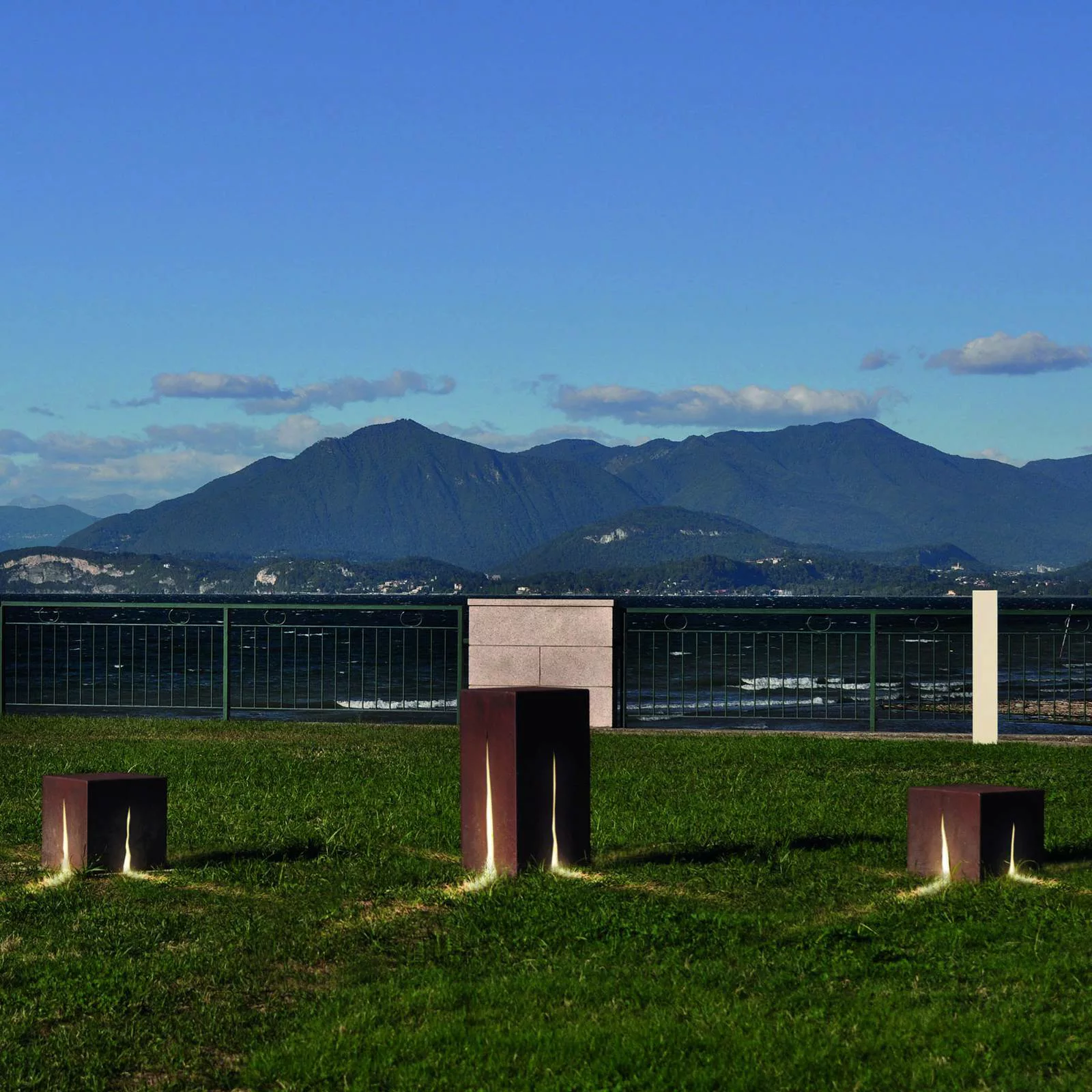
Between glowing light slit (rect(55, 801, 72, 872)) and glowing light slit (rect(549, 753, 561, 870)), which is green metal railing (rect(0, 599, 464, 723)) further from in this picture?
glowing light slit (rect(549, 753, 561, 870))

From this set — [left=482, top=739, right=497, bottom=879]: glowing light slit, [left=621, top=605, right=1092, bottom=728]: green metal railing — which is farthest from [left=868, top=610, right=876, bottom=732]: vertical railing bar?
[left=482, top=739, right=497, bottom=879]: glowing light slit

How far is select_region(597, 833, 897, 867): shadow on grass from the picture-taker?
9.18m

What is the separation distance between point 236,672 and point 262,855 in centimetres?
4707

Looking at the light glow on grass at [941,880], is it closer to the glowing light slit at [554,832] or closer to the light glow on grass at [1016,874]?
the light glow on grass at [1016,874]

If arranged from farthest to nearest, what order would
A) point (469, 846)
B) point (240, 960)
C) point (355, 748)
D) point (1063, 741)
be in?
point (1063, 741) → point (355, 748) → point (469, 846) → point (240, 960)

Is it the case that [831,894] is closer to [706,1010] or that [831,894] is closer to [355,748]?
[706,1010]

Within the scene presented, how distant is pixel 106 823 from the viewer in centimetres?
896

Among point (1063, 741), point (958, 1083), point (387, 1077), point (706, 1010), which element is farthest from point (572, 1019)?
point (1063, 741)

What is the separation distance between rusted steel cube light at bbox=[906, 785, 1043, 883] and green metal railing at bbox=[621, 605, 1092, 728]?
1438mm

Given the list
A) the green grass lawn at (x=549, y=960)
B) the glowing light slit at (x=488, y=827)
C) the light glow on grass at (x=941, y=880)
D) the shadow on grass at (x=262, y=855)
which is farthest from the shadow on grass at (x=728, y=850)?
the shadow on grass at (x=262, y=855)

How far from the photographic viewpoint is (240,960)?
6828 mm

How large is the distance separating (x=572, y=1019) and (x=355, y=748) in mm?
10541

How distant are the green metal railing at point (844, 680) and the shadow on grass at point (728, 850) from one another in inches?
59.8

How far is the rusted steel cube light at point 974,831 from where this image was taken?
8.38m
